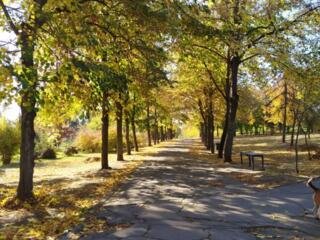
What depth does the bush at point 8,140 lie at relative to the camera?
31.5m

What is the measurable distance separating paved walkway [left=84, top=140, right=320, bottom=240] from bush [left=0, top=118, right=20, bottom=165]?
20139mm

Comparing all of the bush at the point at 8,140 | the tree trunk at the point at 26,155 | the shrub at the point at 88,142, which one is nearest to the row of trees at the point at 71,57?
the tree trunk at the point at 26,155

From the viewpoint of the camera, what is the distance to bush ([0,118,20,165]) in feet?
103

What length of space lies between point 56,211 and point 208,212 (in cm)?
339

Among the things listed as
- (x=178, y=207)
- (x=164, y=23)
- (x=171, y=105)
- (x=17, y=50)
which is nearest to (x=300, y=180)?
(x=178, y=207)

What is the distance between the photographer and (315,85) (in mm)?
18703

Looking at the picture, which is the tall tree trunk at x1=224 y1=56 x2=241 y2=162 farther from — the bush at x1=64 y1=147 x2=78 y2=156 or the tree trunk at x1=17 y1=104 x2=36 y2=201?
the bush at x1=64 y1=147 x2=78 y2=156

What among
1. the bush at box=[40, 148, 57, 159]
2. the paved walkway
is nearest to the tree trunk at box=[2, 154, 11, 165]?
the bush at box=[40, 148, 57, 159]

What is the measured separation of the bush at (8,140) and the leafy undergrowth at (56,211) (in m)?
18.1

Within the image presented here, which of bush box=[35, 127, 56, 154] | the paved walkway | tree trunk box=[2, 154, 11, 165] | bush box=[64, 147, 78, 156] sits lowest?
the paved walkway

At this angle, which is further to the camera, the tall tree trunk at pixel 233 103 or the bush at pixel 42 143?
the bush at pixel 42 143

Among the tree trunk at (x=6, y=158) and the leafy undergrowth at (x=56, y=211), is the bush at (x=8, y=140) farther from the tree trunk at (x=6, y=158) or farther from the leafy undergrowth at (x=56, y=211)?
the leafy undergrowth at (x=56, y=211)

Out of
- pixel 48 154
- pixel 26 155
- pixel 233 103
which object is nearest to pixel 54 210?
pixel 26 155

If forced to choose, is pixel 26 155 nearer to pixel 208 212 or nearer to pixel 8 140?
pixel 208 212
